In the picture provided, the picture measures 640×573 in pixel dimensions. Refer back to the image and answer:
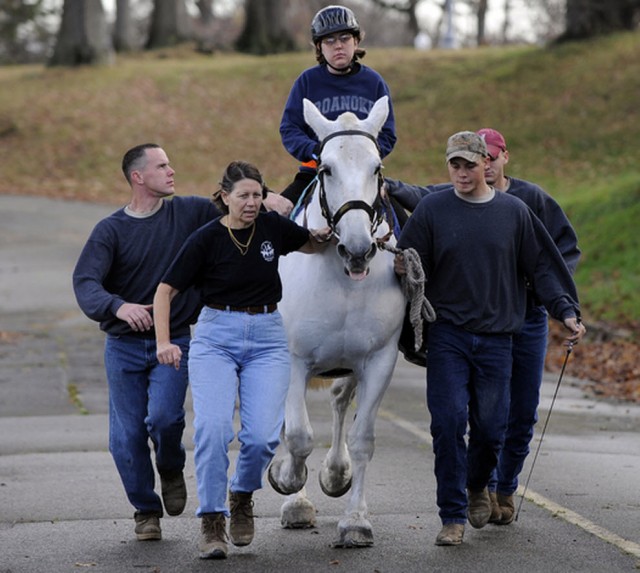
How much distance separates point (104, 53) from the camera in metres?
44.7

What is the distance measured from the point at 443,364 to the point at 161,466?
1660mm

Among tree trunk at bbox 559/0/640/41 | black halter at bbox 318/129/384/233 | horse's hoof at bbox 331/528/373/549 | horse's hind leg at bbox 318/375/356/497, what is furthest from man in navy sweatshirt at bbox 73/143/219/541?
tree trunk at bbox 559/0/640/41

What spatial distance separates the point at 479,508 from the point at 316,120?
235cm

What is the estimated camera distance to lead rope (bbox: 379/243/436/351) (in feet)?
24.1

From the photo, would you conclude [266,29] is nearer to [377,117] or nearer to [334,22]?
[334,22]

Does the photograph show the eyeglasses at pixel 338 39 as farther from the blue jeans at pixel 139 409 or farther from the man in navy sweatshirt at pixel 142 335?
the blue jeans at pixel 139 409

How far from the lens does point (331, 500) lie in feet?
29.5

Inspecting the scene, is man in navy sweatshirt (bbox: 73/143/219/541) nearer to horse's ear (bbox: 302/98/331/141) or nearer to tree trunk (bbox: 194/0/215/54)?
horse's ear (bbox: 302/98/331/141)

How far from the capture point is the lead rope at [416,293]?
24.1ft

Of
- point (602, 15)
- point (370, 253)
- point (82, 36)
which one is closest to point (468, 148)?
point (370, 253)

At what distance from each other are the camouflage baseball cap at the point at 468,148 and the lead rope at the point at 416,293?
57cm

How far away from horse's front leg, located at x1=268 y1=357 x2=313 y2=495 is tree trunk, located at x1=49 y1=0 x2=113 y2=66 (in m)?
37.9

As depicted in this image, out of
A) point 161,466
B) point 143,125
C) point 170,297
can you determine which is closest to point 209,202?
point 170,297

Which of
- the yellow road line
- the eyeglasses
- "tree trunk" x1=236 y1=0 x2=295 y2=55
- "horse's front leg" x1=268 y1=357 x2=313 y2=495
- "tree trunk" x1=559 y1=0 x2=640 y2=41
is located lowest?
the yellow road line
